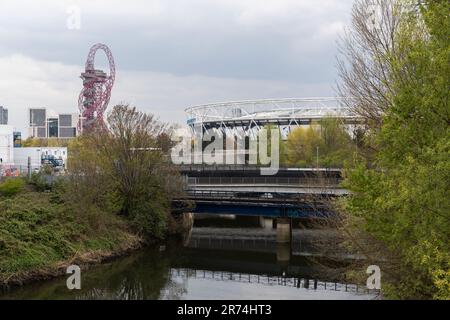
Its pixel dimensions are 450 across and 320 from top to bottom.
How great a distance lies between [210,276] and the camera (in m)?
28.9

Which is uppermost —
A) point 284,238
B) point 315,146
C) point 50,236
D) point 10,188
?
point 315,146

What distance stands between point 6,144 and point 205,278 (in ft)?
153

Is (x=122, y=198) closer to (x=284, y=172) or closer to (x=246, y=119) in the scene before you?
(x=284, y=172)

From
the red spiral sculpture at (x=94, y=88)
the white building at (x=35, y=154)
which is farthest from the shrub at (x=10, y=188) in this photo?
the red spiral sculpture at (x=94, y=88)

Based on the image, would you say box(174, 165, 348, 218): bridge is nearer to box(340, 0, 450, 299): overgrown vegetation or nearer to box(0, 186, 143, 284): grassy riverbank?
box(0, 186, 143, 284): grassy riverbank

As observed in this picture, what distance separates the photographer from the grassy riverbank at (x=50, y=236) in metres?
25.1

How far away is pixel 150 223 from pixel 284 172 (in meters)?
28.2

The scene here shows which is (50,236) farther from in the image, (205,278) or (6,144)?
(6,144)

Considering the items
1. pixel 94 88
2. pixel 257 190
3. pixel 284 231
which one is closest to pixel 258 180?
pixel 257 190

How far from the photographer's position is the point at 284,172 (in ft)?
205

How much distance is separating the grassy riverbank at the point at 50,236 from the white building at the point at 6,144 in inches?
1288

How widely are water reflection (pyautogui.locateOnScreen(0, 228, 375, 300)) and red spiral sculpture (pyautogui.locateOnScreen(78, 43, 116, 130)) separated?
5183 cm
